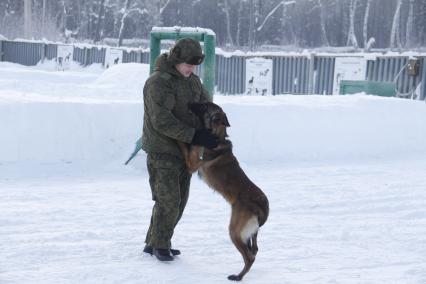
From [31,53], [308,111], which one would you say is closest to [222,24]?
[31,53]

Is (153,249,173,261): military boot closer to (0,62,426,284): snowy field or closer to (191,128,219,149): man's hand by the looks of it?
(0,62,426,284): snowy field

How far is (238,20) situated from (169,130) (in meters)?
44.0

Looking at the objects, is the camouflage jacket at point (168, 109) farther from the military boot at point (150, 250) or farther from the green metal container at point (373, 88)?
the green metal container at point (373, 88)

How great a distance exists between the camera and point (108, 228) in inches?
215

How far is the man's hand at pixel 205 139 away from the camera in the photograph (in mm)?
4277

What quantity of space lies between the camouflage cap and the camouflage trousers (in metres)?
0.71

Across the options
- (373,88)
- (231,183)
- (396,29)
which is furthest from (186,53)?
(396,29)

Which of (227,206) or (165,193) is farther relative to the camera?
(227,206)

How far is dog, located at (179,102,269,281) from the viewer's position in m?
4.16

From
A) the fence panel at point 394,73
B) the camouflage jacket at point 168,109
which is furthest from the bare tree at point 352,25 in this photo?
the camouflage jacket at point 168,109

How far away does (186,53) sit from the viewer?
14.4 feet

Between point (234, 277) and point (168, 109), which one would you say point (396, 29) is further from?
point (234, 277)

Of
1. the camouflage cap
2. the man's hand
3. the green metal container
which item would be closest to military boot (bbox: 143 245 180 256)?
the man's hand

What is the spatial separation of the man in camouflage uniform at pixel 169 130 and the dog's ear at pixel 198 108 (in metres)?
0.08
